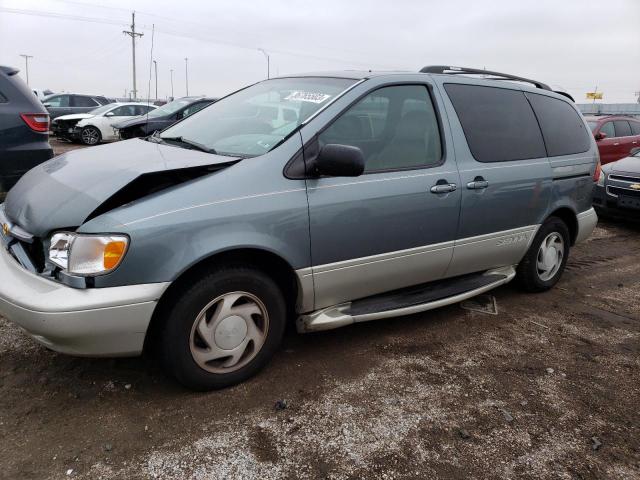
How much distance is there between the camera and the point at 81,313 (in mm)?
2227

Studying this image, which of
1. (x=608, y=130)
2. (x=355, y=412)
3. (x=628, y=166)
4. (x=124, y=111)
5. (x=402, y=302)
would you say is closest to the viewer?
(x=355, y=412)

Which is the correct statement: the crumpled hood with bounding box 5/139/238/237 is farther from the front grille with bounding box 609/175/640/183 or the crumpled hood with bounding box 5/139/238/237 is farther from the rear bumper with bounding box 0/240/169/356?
the front grille with bounding box 609/175/640/183

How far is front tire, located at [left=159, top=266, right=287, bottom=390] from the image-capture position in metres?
2.48

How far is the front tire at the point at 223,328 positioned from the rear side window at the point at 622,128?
434 inches

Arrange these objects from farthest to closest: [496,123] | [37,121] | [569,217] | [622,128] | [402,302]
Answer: [622,128] → [37,121] → [569,217] → [496,123] → [402,302]

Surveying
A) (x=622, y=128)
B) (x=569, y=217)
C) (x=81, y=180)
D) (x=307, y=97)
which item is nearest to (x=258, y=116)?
(x=307, y=97)

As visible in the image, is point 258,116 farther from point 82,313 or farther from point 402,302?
point 82,313

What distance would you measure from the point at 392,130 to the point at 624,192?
5.74 metres

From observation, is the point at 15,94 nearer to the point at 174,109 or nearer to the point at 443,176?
the point at 443,176

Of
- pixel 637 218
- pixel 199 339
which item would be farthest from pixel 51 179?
pixel 637 218

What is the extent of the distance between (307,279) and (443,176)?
3.92ft

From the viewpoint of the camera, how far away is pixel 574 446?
8.03 ft

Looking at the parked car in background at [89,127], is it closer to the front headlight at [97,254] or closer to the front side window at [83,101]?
the front side window at [83,101]

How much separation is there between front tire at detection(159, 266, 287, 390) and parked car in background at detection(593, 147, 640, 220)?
613cm
